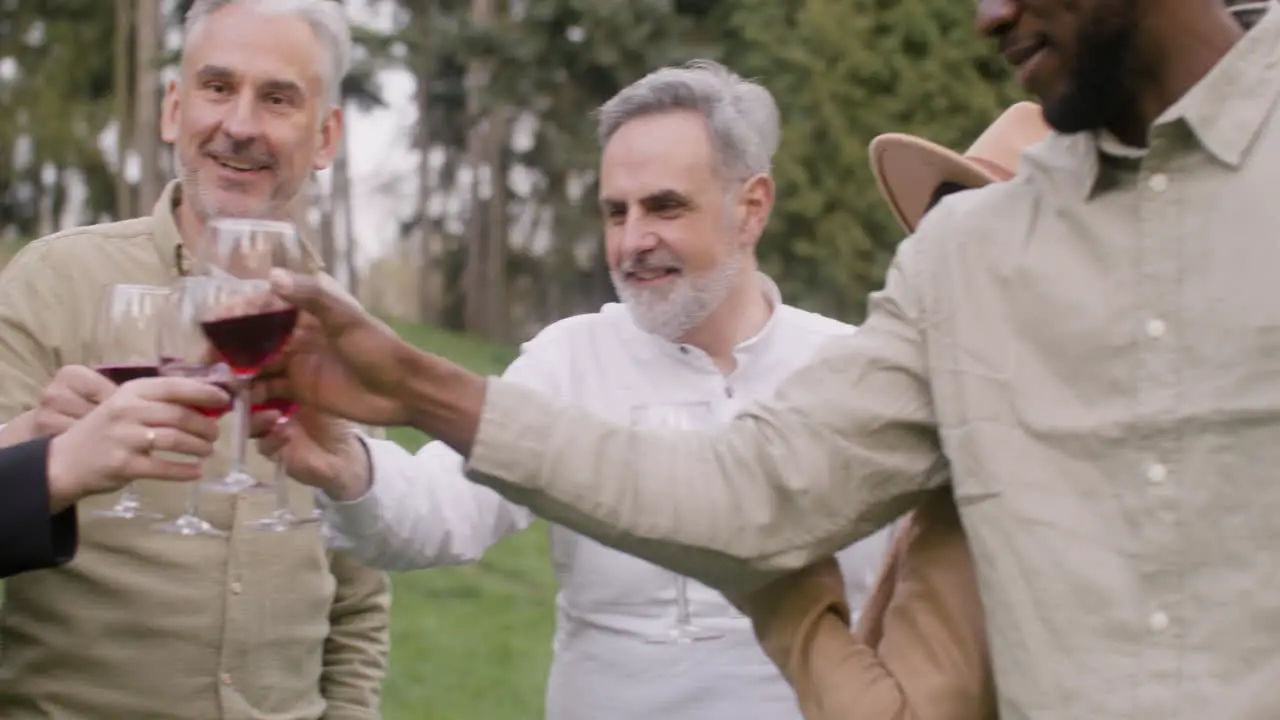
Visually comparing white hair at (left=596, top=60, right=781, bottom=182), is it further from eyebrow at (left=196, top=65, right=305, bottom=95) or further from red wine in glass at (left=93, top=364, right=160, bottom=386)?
red wine in glass at (left=93, top=364, right=160, bottom=386)

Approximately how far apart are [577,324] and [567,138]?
21.2 metres

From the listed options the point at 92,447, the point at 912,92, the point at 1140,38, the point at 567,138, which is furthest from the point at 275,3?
the point at 567,138

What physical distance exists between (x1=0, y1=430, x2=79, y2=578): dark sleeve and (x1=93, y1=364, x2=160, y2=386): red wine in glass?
0.15 meters

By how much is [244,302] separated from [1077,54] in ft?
3.94

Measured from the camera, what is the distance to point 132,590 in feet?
11.6

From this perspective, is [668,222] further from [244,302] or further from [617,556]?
[244,302]

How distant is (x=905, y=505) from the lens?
271 centimetres

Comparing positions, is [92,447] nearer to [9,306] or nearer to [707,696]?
[9,306]

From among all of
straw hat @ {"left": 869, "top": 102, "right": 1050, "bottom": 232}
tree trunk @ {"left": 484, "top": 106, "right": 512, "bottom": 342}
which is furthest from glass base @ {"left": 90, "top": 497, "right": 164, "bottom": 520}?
tree trunk @ {"left": 484, "top": 106, "right": 512, "bottom": 342}

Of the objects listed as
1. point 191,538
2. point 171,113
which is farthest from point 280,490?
point 171,113

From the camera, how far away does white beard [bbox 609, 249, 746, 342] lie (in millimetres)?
4137

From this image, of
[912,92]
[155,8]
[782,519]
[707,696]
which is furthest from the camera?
[155,8]

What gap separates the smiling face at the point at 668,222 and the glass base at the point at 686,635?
0.72 meters

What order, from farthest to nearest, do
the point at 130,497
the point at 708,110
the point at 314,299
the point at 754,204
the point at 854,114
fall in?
the point at 854,114
the point at 754,204
the point at 708,110
the point at 130,497
the point at 314,299
